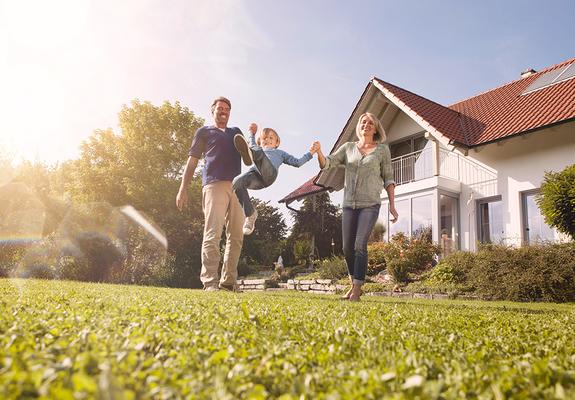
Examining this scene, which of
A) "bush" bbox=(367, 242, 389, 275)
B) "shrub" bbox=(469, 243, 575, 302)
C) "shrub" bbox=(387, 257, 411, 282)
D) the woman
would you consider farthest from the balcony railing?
the woman

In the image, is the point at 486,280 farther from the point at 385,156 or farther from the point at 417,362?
the point at 417,362

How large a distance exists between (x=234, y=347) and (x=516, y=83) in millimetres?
19016

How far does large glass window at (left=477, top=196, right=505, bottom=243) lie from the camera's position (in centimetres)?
1372

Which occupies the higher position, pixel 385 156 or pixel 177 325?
pixel 385 156

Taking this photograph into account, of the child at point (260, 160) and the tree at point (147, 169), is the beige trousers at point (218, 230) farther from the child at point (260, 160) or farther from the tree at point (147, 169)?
the tree at point (147, 169)

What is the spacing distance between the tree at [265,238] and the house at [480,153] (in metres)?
8.49

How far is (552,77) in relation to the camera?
1515cm

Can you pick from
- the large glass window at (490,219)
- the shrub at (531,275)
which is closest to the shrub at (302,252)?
the large glass window at (490,219)

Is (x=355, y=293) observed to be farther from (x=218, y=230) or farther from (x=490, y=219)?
(x=490, y=219)

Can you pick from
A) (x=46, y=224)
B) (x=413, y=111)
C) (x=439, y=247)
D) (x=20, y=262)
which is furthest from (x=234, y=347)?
(x=46, y=224)

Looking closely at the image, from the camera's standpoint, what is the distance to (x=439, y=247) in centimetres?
1348

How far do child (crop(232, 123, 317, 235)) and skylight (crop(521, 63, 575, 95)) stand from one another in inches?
504

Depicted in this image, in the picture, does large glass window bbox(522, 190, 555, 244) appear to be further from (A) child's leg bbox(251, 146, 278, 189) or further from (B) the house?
(A) child's leg bbox(251, 146, 278, 189)

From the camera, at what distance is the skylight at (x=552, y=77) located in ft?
47.4
